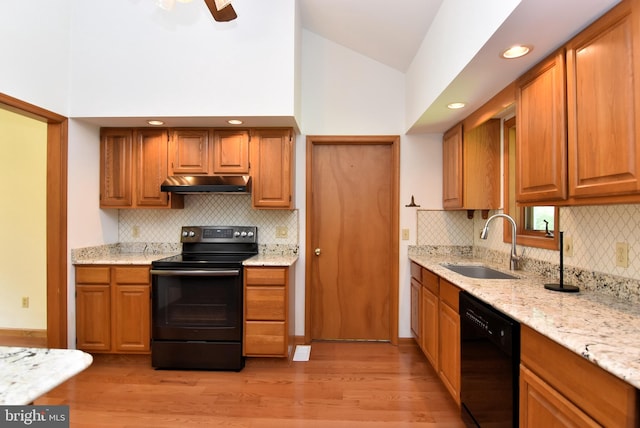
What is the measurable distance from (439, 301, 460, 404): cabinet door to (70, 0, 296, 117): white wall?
190cm

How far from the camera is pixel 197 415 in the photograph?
201cm

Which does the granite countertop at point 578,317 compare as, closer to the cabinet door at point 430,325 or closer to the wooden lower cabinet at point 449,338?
the wooden lower cabinet at point 449,338

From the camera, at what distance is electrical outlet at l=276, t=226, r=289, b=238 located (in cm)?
312

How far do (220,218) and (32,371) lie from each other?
7.97ft

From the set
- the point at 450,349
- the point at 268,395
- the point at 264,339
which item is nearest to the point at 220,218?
the point at 264,339

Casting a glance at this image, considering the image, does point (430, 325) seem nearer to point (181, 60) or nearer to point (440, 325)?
point (440, 325)

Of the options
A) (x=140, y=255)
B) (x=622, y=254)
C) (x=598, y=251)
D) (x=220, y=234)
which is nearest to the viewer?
(x=622, y=254)

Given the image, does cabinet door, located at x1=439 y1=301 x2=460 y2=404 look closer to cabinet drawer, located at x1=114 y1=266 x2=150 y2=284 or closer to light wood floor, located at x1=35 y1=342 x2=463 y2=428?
light wood floor, located at x1=35 y1=342 x2=463 y2=428

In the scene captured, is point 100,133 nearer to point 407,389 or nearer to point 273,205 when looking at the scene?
point 273,205

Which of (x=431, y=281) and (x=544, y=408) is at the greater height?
(x=431, y=281)

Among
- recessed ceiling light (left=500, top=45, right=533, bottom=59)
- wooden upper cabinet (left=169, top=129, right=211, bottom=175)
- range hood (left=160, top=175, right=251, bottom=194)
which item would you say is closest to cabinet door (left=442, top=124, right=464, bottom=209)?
recessed ceiling light (left=500, top=45, right=533, bottom=59)

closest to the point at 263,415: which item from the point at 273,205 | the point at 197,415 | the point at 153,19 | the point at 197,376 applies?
the point at 197,415

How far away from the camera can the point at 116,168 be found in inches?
115

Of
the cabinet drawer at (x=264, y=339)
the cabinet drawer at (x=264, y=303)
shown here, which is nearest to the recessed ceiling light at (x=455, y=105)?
the cabinet drawer at (x=264, y=303)
